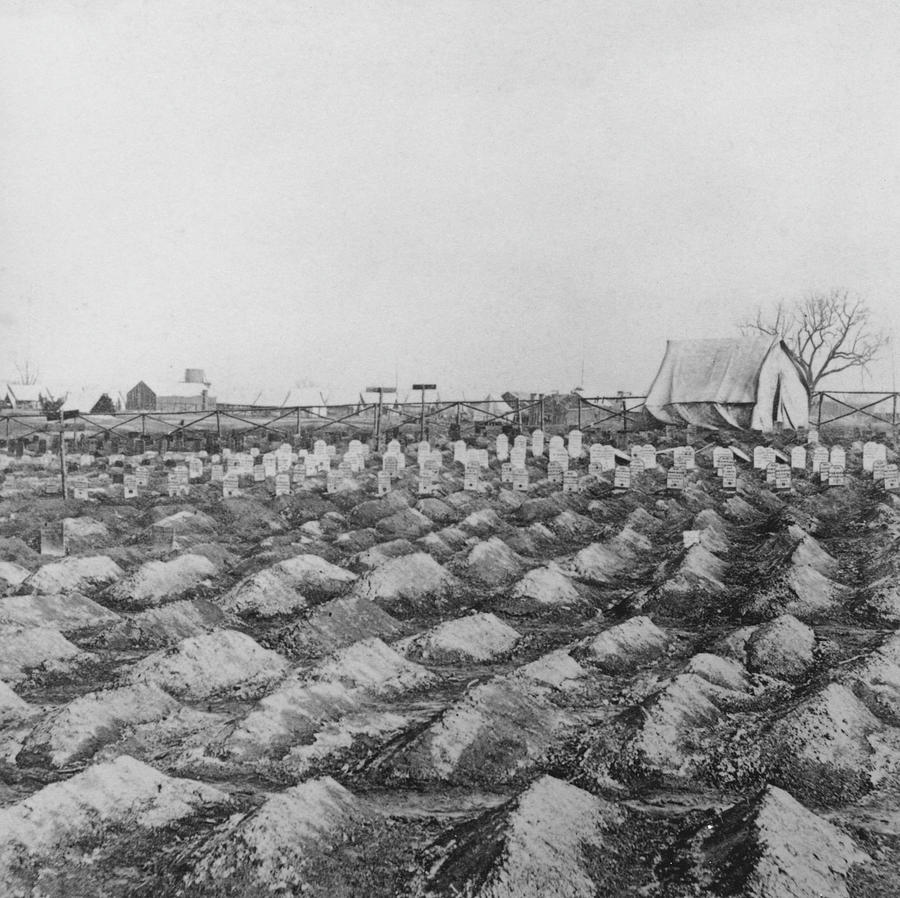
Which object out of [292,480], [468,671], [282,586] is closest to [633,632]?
[468,671]

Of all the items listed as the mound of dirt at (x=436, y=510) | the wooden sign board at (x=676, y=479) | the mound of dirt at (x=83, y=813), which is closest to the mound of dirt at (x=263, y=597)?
the mound of dirt at (x=83, y=813)

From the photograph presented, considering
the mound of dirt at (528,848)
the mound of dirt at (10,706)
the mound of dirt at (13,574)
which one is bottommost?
the mound of dirt at (10,706)

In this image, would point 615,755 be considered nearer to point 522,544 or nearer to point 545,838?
point 545,838

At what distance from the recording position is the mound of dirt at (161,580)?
953 cm

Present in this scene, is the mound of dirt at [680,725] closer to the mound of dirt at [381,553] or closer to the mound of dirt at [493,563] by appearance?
the mound of dirt at [493,563]

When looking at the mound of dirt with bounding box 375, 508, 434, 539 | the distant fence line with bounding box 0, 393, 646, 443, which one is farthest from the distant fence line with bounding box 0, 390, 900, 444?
the mound of dirt with bounding box 375, 508, 434, 539

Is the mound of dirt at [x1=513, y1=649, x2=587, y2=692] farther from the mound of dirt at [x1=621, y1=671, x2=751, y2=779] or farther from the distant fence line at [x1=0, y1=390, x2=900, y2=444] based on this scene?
the distant fence line at [x1=0, y1=390, x2=900, y2=444]

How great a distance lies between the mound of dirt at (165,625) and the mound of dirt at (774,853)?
5.35 meters

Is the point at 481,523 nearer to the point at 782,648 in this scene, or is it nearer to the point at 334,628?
the point at 334,628

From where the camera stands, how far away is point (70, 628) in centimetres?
842

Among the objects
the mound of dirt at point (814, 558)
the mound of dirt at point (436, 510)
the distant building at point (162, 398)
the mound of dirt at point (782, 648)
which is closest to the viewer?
the mound of dirt at point (782, 648)

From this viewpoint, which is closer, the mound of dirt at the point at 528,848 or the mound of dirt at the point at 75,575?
the mound of dirt at the point at 528,848

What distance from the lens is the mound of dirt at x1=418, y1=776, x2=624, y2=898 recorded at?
12.9ft

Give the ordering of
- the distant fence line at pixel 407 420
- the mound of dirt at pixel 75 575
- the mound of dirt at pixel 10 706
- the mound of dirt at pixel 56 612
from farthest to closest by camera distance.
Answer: the distant fence line at pixel 407 420, the mound of dirt at pixel 75 575, the mound of dirt at pixel 56 612, the mound of dirt at pixel 10 706
